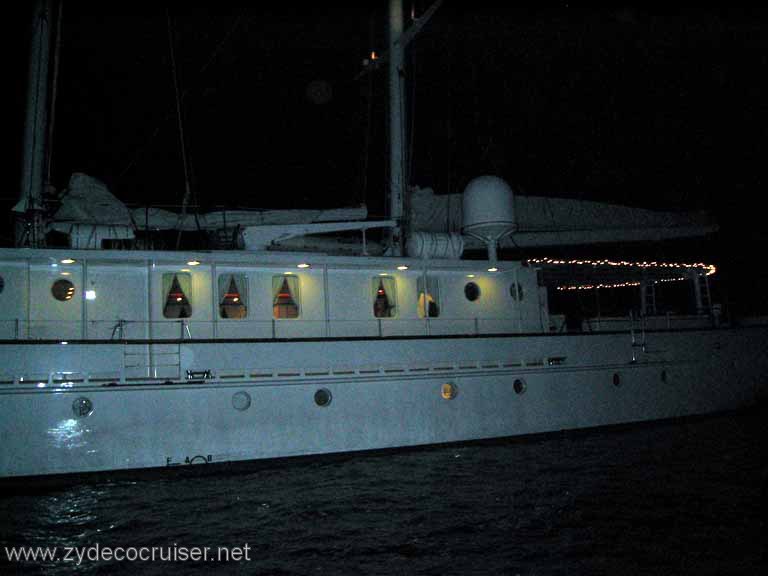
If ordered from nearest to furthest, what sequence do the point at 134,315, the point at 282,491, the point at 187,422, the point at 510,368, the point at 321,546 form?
the point at 321,546 → the point at 282,491 → the point at 187,422 → the point at 134,315 → the point at 510,368

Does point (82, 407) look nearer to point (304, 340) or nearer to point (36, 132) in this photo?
point (304, 340)

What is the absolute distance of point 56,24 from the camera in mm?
12031

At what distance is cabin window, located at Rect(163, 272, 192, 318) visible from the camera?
37.9 ft

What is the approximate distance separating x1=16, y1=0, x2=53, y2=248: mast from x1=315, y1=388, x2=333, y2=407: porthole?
5.38 meters

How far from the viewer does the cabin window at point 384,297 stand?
13.0 m

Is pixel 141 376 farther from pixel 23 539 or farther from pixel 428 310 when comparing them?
pixel 428 310

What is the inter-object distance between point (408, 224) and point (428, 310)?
1.91 metres

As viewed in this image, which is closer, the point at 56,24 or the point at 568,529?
the point at 568,529

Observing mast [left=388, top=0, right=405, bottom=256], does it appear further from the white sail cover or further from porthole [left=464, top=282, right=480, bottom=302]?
porthole [left=464, top=282, right=480, bottom=302]

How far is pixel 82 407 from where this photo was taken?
383 inches

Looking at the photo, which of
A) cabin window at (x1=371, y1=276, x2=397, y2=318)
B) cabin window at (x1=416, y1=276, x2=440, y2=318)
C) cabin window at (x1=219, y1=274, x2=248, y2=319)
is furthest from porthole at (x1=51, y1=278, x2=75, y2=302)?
cabin window at (x1=416, y1=276, x2=440, y2=318)

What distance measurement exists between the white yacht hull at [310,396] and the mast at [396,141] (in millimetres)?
2746

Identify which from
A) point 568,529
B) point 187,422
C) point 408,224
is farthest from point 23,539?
point 408,224

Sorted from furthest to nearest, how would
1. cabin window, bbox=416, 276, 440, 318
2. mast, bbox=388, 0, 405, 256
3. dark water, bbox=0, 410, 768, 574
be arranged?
1. mast, bbox=388, 0, 405, 256
2. cabin window, bbox=416, 276, 440, 318
3. dark water, bbox=0, 410, 768, 574
